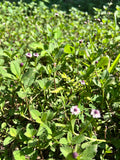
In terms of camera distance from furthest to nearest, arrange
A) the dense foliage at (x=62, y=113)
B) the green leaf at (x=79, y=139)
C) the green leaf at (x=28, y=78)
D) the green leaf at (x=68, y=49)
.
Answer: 1. the green leaf at (x=68, y=49)
2. the green leaf at (x=28, y=78)
3. the dense foliage at (x=62, y=113)
4. the green leaf at (x=79, y=139)

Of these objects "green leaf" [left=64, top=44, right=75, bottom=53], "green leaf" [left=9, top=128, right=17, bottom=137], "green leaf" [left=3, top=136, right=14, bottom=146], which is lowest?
"green leaf" [left=3, top=136, right=14, bottom=146]

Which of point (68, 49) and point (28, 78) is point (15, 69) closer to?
point (28, 78)

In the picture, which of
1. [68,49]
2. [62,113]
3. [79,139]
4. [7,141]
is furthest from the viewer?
[68,49]

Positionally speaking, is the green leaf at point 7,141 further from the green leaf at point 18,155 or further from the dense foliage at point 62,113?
the green leaf at point 18,155

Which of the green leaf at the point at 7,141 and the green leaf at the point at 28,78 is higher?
the green leaf at the point at 28,78

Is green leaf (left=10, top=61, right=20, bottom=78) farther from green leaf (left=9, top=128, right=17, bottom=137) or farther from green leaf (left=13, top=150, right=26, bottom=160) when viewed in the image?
green leaf (left=13, top=150, right=26, bottom=160)


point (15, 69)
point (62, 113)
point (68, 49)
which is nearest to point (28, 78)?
point (15, 69)

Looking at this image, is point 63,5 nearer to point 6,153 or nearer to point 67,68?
point 67,68

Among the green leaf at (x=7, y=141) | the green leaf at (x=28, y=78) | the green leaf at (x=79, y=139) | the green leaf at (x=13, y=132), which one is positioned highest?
the green leaf at (x=28, y=78)

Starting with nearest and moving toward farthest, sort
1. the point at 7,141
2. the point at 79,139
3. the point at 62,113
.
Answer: the point at 79,139
the point at 7,141
the point at 62,113

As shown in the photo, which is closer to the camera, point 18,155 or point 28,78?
point 18,155

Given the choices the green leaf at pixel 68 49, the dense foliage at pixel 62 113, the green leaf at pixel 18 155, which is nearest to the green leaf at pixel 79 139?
the dense foliage at pixel 62 113

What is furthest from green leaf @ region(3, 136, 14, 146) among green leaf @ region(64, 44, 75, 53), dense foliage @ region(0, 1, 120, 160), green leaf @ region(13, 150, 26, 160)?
green leaf @ region(64, 44, 75, 53)

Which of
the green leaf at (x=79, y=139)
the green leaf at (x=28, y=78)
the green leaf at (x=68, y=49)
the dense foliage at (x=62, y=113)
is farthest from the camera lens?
the green leaf at (x=68, y=49)
